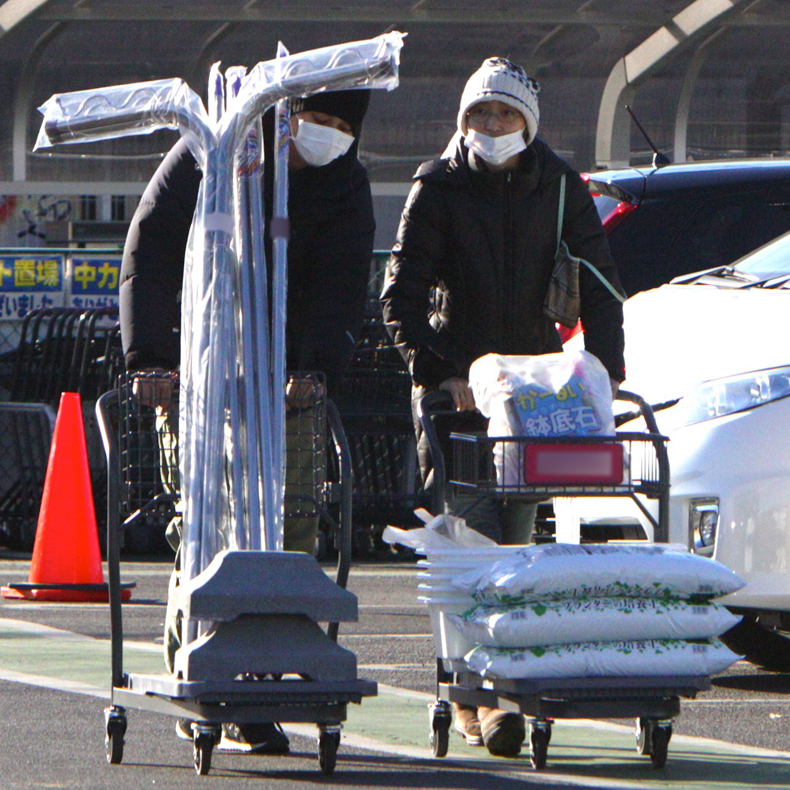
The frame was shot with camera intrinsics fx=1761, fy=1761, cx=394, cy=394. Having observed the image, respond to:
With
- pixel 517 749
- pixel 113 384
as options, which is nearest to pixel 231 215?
pixel 517 749

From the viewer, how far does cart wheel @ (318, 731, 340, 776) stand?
4109 mm

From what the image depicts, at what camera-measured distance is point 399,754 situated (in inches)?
178

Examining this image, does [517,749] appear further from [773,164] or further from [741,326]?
[773,164]

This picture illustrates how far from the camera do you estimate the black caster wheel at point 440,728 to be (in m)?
4.47

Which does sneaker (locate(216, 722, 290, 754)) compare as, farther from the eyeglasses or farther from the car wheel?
the car wheel

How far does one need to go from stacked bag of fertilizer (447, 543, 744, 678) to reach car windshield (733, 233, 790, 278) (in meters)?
2.46

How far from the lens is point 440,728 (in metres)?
4.47

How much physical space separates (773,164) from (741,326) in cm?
273

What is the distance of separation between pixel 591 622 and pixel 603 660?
10 centimetres

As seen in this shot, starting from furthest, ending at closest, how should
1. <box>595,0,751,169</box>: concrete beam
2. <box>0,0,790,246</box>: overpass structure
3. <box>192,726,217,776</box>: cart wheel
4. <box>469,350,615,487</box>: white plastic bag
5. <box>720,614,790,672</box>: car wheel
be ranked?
<box>0,0,790,246</box>: overpass structure → <box>595,0,751,169</box>: concrete beam → <box>720,614,790,672</box>: car wheel → <box>469,350,615,487</box>: white plastic bag → <box>192,726,217,776</box>: cart wheel

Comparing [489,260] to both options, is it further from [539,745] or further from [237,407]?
[539,745]

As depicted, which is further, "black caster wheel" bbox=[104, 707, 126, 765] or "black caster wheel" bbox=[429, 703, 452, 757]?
"black caster wheel" bbox=[429, 703, 452, 757]

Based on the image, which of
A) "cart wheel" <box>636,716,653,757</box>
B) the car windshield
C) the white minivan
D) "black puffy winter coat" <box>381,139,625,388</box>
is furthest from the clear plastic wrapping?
the car windshield

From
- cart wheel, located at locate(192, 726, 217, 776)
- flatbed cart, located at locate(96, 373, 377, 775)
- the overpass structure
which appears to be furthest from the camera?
the overpass structure
